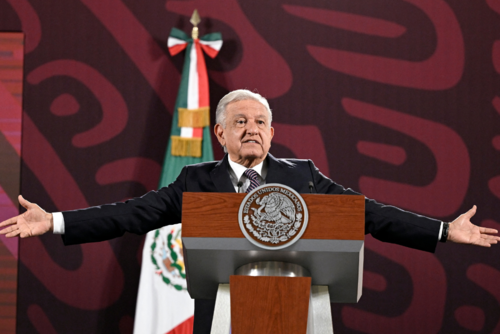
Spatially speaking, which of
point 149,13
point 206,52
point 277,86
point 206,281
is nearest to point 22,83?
point 149,13

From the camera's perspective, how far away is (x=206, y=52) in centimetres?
419

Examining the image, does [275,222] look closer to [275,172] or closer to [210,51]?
[275,172]

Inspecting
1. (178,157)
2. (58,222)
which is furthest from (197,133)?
(58,222)

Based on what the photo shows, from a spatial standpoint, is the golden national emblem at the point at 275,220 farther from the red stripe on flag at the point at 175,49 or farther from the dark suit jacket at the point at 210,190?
the red stripe on flag at the point at 175,49

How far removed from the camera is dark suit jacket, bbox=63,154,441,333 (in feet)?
6.29

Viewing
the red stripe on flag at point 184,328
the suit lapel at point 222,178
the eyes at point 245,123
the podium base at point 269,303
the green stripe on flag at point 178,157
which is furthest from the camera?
the green stripe on flag at point 178,157

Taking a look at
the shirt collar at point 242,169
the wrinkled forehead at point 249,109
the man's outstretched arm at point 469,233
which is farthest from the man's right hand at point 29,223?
the man's outstretched arm at point 469,233

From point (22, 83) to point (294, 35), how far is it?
197 centimetres

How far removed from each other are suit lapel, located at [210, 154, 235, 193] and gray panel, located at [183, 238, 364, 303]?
1.38ft

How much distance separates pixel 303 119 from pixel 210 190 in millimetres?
2222

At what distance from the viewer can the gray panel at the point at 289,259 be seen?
1488 millimetres

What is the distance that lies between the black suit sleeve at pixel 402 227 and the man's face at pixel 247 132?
1.27ft

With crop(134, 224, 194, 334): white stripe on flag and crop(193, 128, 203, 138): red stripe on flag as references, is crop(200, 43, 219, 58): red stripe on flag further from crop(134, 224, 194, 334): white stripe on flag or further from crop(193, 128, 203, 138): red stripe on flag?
crop(134, 224, 194, 334): white stripe on flag

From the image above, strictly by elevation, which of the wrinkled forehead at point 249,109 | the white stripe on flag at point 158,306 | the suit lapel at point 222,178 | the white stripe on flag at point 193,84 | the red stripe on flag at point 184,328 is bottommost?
the red stripe on flag at point 184,328
